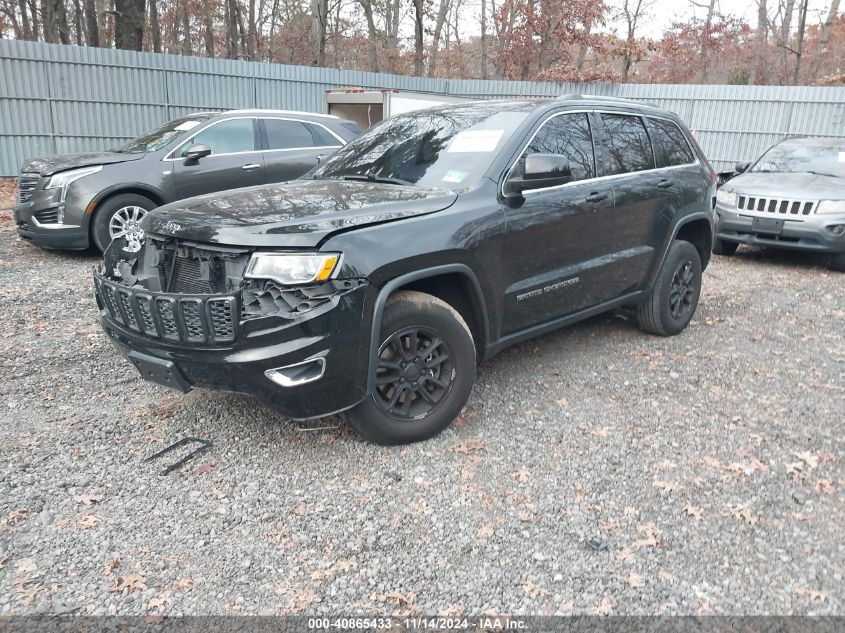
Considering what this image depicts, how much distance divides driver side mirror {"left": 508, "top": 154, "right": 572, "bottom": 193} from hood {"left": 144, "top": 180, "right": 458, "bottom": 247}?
436 millimetres

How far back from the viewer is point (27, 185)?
760 cm

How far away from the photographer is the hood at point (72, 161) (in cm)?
740

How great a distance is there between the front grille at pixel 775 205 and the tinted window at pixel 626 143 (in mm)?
4122

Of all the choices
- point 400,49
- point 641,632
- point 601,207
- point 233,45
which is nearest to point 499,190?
point 601,207

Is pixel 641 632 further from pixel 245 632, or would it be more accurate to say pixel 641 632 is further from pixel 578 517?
pixel 245 632

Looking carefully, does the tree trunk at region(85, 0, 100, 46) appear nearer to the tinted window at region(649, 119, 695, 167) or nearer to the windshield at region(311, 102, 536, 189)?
the windshield at region(311, 102, 536, 189)

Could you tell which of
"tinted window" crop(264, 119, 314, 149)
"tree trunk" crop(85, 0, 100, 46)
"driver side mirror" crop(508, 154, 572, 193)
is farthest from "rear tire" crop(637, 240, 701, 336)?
"tree trunk" crop(85, 0, 100, 46)

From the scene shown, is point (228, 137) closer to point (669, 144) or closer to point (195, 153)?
point (195, 153)

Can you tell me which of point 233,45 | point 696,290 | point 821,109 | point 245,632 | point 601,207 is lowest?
point 245,632

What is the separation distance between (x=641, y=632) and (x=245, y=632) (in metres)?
1.44

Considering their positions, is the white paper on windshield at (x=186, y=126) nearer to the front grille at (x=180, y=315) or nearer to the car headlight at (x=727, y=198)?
the front grille at (x=180, y=315)

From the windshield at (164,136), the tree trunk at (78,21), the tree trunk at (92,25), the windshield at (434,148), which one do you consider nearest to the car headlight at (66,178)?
the windshield at (164,136)

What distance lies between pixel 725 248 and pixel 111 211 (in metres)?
7.98

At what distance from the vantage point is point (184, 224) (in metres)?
3.28
